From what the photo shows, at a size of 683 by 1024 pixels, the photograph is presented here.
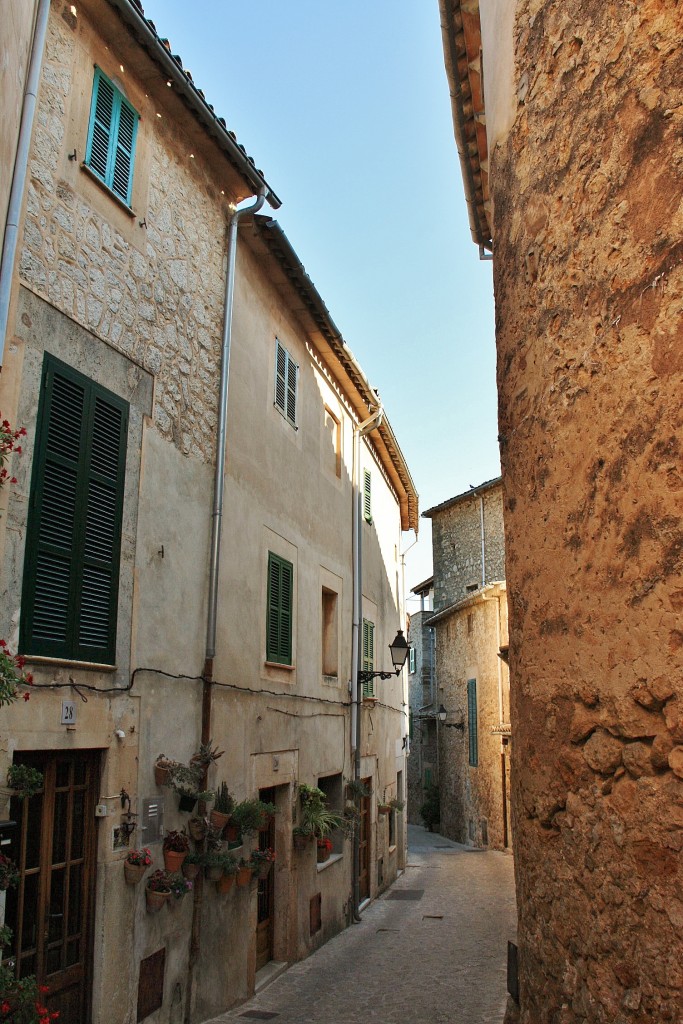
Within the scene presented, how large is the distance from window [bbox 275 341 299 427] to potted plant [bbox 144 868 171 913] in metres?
5.99

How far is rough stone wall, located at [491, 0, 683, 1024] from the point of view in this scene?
8.75 ft

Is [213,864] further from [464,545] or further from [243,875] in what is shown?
[464,545]

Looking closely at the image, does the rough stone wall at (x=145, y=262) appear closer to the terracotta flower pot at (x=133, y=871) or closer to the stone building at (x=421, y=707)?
the terracotta flower pot at (x=133, y=871)

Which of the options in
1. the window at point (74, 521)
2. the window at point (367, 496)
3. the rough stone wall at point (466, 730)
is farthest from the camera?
the rough stone wall at point (466, 730)

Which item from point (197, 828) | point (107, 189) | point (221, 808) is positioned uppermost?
point (107, 189)

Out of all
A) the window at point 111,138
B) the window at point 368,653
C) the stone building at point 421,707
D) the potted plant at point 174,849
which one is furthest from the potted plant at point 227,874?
the stone building at point 421,707

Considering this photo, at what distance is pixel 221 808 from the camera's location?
8.23 m

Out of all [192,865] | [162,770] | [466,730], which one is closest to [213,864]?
[192,865]

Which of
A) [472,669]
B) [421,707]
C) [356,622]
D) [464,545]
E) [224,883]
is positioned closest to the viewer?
[224,883]

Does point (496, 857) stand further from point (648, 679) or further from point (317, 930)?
point (648, 679)

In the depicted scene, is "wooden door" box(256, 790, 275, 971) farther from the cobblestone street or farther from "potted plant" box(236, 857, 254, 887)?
"potted plant" box(236, 857, 254, 887)

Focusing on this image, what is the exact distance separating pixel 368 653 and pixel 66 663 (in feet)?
34.0

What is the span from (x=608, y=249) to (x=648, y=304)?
13.1 inches

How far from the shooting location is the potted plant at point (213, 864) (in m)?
7.71
